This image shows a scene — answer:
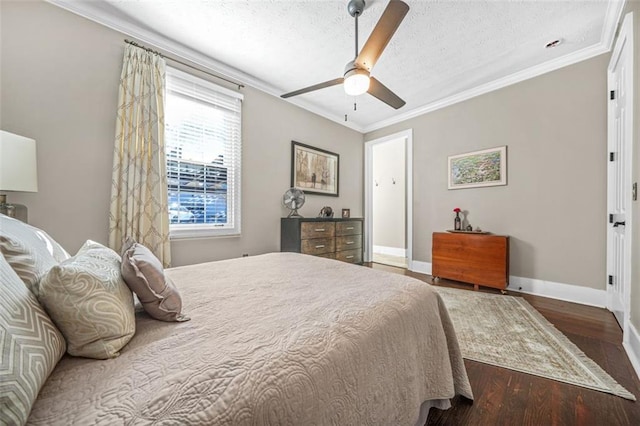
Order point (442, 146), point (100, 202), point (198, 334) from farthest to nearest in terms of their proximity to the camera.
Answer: point (442, 146), point (100, 202), point (198, 334)

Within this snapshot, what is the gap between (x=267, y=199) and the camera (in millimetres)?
3430

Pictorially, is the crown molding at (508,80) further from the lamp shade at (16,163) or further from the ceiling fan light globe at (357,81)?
the lamp shade at (16,163)

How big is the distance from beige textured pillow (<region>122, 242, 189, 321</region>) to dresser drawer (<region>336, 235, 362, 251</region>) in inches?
118

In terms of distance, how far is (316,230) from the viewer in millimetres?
3475

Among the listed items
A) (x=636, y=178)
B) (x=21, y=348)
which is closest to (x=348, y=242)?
(x=636, y=178)

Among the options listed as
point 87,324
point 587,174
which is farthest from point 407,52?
point 87,324

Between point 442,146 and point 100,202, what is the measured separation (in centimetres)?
433

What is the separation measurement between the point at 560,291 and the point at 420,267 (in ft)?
5.45

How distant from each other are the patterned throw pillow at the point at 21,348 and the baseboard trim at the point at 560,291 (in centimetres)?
404

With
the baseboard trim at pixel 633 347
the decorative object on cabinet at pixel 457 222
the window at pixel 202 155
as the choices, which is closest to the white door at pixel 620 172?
the baseboard trim at pixel 633 347

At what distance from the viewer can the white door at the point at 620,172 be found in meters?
1.81

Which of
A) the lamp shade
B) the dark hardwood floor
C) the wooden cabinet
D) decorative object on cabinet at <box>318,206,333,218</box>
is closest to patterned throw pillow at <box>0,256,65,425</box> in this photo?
the lamp shade

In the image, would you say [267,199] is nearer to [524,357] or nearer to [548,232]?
[524,357]

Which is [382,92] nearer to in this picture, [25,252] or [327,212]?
[327,212]
